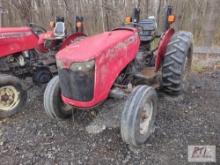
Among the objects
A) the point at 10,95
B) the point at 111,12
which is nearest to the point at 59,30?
the point at 10,95

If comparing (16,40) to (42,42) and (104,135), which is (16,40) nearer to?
(42,42)

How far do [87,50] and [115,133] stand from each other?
111 centimetres

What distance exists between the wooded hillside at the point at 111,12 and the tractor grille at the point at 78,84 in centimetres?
474

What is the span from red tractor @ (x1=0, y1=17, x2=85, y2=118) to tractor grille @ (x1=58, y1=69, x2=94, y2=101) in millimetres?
1345

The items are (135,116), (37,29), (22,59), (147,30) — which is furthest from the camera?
(37,29)

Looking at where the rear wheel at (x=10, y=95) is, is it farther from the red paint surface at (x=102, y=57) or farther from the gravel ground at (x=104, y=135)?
the red paint surface at (x=102, y=57)

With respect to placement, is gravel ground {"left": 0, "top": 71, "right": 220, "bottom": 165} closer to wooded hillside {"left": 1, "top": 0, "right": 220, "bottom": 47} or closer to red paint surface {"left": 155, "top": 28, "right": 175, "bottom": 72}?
red paint surface {"left": 155, "top": 28, "right": 175, "bottom": 72}

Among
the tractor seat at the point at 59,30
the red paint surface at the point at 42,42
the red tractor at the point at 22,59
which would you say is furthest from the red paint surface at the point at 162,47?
the red paint surface at the point at 42,42

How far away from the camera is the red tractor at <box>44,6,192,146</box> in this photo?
2.64 m

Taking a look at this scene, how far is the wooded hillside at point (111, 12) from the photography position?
22.2ft

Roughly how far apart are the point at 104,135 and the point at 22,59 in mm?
1998

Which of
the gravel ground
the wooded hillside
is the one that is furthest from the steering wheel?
the wooded hillside

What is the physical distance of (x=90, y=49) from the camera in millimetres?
2705

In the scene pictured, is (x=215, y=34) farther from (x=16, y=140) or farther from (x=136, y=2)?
(x=16, y=140)
